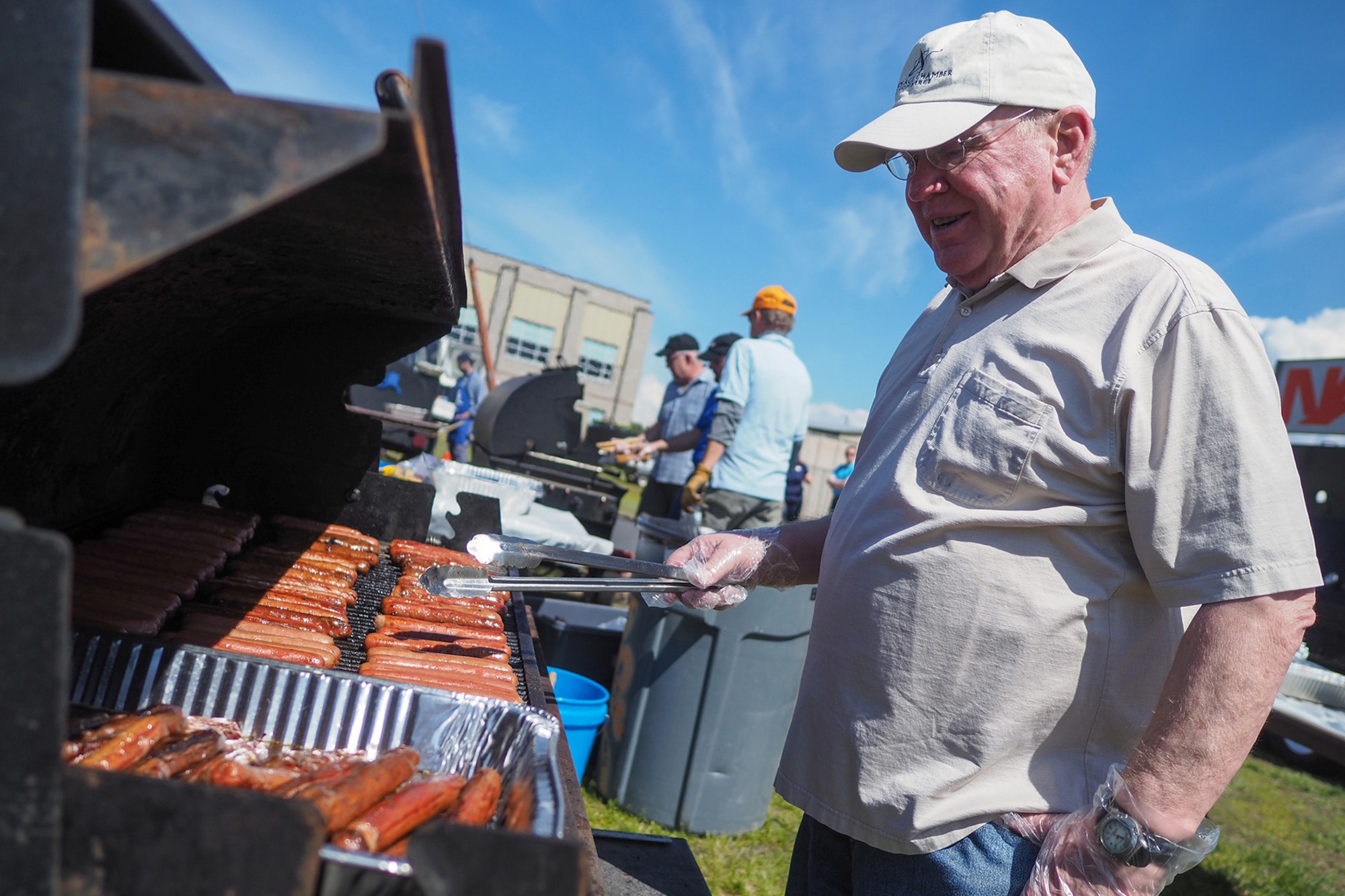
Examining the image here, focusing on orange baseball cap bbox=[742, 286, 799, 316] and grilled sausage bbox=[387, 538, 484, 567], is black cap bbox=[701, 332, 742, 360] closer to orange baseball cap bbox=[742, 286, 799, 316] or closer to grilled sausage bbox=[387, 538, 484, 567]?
orange baseball cap bbox=[742, 286, 799, 316]

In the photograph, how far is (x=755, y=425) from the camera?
20.7 ft

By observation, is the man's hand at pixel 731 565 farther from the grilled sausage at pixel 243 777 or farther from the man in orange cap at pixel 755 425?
the man in orange cap at pixel 755 425

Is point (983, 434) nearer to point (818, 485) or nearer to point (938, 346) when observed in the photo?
point (938, 346)

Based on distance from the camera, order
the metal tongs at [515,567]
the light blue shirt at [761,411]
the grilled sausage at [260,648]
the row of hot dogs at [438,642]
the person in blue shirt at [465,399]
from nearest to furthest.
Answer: the metal tongs at [515,567] < the grilled sausage at [260,648] < the row of hot dogs at [438,642] < the light blue shirt at [761,411] < the person in blue shirt at [465,399]

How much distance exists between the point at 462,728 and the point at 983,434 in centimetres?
137

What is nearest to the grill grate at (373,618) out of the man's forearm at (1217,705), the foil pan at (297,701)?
the foil pan at (297,701)

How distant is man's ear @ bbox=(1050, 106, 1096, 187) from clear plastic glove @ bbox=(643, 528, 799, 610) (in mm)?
1312

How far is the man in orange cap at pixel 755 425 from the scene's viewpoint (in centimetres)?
630

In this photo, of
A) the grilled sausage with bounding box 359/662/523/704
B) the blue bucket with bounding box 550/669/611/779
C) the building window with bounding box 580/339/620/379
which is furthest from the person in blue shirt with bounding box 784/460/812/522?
the building window with bounding box 580/339/620/379

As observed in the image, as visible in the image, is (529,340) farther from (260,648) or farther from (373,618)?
(260,648)

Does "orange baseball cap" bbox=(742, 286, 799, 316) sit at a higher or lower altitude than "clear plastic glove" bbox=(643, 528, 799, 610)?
higher

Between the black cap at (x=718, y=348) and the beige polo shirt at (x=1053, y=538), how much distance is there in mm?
6297

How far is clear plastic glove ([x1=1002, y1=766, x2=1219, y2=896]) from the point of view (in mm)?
1543

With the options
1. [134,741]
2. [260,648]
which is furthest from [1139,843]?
[260,648]
